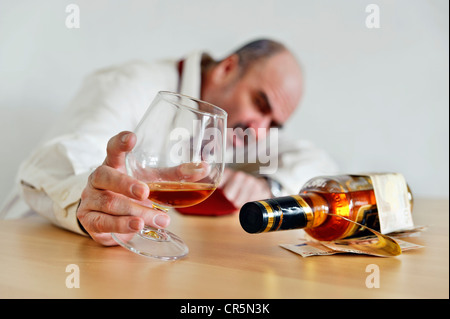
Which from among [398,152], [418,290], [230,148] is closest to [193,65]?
[230,148]

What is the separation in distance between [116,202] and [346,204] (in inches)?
11.1

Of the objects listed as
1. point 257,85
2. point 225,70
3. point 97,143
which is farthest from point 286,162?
point 97,143

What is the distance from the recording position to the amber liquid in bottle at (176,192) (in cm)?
46

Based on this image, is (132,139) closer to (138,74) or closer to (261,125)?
(138,74)

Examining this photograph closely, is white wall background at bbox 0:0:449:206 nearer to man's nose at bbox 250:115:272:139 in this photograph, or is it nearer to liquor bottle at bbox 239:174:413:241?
man's nose at bbox 250:115:272:139

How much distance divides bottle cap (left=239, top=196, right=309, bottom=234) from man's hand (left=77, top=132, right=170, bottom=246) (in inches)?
3.8

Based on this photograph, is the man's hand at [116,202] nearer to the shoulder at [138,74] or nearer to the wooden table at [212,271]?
the wooden table at [212,271]

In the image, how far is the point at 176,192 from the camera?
0.46 m

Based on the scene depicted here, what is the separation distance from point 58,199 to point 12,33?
86cm

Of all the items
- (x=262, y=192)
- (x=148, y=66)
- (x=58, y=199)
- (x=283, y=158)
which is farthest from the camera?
(x=283, y=158)

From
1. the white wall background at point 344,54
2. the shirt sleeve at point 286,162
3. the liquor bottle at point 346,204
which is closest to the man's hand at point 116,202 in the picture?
the liquor bottle at point 346,204

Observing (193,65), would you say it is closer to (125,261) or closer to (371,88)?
(371,88)

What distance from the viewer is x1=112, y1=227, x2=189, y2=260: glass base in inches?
18.5
